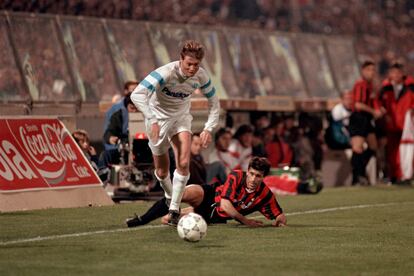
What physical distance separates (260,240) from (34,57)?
9.91 m

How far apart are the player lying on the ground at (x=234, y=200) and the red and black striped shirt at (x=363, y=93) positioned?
8.45 meters

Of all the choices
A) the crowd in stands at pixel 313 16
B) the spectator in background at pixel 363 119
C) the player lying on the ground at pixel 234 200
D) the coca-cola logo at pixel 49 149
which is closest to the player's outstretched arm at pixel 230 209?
the player lying on the ground at pixel 234 200

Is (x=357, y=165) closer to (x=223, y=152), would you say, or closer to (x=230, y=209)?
(x=223, y=152)

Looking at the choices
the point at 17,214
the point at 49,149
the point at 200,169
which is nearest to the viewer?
the point at 17,214

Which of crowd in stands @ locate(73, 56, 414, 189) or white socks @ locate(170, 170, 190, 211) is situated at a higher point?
white socks @ locate(170, 170, 190, 211)

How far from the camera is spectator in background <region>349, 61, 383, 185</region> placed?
1928 cm

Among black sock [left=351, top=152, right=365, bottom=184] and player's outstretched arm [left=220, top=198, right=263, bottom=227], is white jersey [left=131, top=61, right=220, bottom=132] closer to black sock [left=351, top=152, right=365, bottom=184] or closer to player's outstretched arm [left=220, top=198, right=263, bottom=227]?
player's outstretched arm [left=220, top=198, right=263, bottom=227]

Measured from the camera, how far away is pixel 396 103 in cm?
2002

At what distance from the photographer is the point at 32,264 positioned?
808 cm

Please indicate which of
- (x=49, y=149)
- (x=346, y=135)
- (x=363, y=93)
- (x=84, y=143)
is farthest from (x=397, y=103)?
(x=49, y=149)

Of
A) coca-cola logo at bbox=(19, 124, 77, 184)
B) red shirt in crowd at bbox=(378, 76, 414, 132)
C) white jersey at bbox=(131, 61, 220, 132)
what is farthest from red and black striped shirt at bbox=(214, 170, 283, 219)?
red shirt in crowd at bbox=(378, 76, 414, 132)

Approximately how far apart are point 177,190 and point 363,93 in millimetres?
9093

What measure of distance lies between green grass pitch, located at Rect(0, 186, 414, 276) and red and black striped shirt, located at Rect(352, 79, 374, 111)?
6033 mm

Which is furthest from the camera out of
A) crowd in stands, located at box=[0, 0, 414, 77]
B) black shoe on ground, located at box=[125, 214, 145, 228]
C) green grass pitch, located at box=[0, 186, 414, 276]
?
crowd in stands, located at box=[0, 0, 414, 77]
